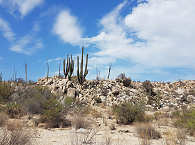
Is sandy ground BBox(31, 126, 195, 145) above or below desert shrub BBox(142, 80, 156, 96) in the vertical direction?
below

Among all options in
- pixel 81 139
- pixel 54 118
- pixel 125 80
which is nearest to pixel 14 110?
pixel 54 118

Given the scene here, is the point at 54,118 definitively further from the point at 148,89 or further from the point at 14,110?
the point at 148,89

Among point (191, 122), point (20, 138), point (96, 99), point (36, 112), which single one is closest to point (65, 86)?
point (96, 99)

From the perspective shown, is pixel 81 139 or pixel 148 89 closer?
pixel 81 139

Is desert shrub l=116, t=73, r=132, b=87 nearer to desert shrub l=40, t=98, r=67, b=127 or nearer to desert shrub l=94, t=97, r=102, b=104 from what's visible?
desert shrub l=94, t=97, r=102, b=104

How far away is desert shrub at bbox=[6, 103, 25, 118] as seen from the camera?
1141cm

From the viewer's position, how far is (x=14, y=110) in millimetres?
11859

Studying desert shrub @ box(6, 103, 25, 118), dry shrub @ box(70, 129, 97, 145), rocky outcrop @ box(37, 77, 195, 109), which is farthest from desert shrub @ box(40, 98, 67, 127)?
rocky outcrop @ box(37, 77, 195, 109)

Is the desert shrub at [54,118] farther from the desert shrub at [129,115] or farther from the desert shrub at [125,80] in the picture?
the desert shrub at [125,80]

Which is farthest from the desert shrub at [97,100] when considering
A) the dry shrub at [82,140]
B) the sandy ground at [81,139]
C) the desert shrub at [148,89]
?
the dry shrub at [82,140]

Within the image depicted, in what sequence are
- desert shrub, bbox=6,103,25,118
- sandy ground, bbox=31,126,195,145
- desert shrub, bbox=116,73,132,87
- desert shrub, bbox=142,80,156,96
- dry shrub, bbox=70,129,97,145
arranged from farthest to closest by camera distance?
1. desert shrub, bbox=116,73,132,87
2. desert shrub, bbox=142,80,156,96
3. desert shrub, bbox=6,103,25,118
4. sandy ground, bbox=31,126,195,145
5. dry shrub, bbox=70,129,97,145

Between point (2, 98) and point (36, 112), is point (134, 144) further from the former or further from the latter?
point (2, 98)

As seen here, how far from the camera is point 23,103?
43.0ft

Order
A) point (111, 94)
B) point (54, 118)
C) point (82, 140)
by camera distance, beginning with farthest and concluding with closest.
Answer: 1. point (111, 94)
2. point (54, 118)
3. point (82, 140)
